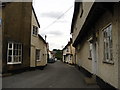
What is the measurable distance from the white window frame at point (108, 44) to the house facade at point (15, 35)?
11.1 metres

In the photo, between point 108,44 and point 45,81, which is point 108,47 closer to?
point 108,44

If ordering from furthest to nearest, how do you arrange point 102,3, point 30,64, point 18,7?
point 30,64 < point 18,7 < point 102,3

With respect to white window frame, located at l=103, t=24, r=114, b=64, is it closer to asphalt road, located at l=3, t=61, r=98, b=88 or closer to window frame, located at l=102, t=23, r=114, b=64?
window frame, located at l=102, t=23, r=114, b=64

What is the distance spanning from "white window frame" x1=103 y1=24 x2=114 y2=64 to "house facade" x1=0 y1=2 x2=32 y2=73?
11089 millimetres

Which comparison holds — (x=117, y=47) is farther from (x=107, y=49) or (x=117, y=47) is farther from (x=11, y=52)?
(x=11, y=52)

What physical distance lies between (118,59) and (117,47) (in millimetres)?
388

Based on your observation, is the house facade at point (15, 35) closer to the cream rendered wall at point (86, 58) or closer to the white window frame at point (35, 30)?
the white window frame at point (35, 30)

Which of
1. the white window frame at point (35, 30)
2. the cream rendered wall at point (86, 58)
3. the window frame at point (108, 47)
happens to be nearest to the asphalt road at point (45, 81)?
the cream rendered wall at point (86, 58)

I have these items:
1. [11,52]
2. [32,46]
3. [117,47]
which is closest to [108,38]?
[117,47]

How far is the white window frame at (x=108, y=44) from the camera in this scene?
749cm

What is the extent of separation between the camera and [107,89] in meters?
7.57

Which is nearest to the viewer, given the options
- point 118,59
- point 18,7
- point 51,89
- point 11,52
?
point 118,59

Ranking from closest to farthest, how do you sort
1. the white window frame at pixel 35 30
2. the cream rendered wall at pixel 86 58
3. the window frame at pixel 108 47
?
the window frame at pixel 108 47 < the cream rendered wall at pixel 86 58 < the white window frame at pixel 35 30

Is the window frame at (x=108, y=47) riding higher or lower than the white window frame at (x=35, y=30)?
lower
